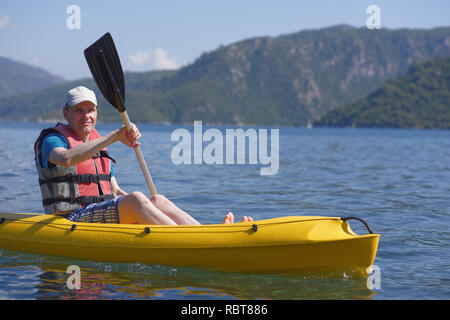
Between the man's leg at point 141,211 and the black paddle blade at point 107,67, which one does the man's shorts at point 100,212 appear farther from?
the black paddle blade at point 107,67

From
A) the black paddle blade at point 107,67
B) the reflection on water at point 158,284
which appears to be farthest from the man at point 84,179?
the black paddle blade at point 107,67

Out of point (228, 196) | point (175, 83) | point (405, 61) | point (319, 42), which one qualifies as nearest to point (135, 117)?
point (175, 83)

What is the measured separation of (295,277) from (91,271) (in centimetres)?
189

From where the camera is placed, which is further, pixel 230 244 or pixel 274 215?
pixel 274 215

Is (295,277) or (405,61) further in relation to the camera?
(405,61)

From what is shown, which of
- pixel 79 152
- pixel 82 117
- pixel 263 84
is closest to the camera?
pixel 79 152

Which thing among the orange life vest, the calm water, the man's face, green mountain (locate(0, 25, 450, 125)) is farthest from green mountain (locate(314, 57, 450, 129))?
the man's face

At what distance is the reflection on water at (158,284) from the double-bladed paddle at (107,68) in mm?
1031

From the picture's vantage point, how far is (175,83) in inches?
6427

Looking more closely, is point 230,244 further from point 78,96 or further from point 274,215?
point 274,215

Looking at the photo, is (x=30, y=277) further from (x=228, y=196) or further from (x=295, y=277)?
(x=228, y=196)

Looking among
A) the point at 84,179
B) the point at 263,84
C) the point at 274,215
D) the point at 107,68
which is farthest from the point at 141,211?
the point at 263,84

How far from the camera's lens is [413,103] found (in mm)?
108688

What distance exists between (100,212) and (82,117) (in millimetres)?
892
